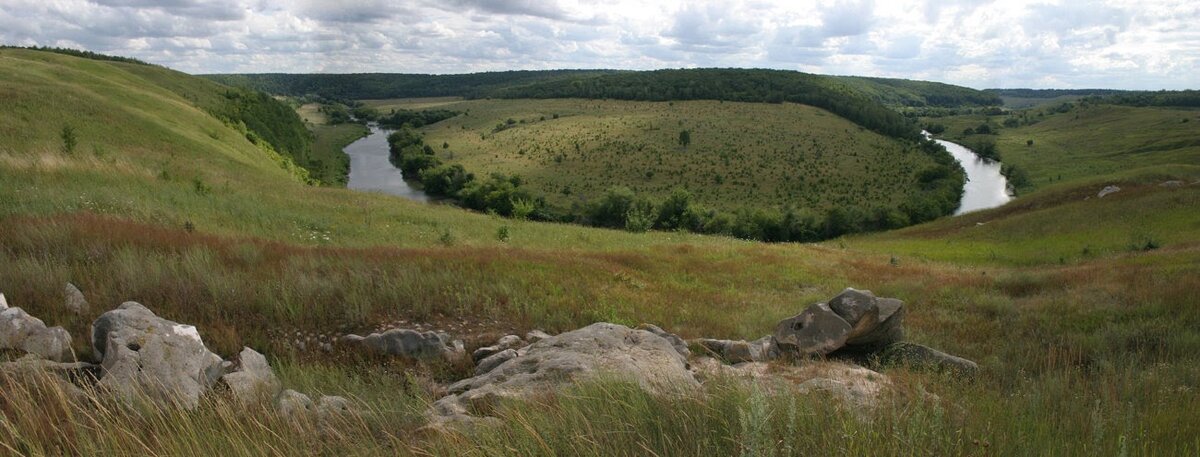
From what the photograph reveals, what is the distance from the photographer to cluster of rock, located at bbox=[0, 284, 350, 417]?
460 centimetres

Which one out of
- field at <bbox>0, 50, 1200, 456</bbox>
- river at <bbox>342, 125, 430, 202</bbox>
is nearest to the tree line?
river at <bbox>342, 125, 430, 202</bbox>

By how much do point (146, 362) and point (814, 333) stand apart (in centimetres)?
774

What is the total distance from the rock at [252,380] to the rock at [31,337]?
152 centimetres

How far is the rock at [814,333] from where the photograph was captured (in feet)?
27.3

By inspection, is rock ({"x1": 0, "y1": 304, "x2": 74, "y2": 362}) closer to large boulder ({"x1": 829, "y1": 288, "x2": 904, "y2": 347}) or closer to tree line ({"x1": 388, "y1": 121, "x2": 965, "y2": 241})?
large boulder ({"x1": 829, "y1": 288, "x2": 904, "y2": 347})

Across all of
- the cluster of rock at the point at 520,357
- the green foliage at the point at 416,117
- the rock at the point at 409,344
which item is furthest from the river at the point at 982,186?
the green foliage at the point at 416,117

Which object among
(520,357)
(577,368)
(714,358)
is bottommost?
(714,358)

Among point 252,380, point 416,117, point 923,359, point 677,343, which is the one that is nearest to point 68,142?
point 252,380

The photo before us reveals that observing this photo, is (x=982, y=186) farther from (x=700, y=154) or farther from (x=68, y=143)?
(x=68, y=143)

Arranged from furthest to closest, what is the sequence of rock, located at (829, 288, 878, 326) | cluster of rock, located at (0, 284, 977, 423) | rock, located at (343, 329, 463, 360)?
rock, located at (829, 288, 878, 326) < rock, located at (343, 329, 463, 360) < cluster of rock, located at (0, 284, 977, 423)

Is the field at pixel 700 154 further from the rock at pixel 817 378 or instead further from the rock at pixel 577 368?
the rock at pixel 817 378

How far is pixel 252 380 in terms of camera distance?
520 cm

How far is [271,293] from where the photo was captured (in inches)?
317

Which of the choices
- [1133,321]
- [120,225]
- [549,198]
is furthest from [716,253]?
[549,198]
